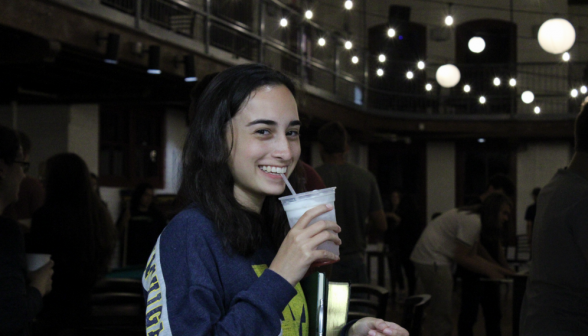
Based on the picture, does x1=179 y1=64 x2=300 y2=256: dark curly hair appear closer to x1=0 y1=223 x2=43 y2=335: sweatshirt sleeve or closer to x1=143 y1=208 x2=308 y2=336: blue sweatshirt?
x1=143 y1=208 x2=308 y2=336: blue sweatshirt

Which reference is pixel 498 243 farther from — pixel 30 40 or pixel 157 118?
pixel 157 118

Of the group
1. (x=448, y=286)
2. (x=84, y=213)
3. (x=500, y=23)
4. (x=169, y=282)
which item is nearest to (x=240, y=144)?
(x=169, y=282)

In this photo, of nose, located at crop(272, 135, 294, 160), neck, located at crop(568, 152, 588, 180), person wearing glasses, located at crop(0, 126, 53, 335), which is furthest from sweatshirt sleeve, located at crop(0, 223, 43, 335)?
neck, located at crop(568, 152, 588, 180)

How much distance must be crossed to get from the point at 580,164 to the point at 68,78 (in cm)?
557

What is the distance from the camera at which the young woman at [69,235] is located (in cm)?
303

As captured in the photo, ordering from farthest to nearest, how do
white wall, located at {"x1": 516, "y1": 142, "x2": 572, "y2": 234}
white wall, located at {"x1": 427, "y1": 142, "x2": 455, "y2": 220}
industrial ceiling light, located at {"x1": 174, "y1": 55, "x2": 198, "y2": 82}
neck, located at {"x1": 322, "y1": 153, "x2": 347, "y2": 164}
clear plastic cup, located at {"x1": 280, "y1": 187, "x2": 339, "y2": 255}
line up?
white wall, located at {"x1": 427, "y1": 142, "x2": 455, "y2": 220} < white wall, located at {"x1": 516, "y1": 142, "x2": 572, "y2": 234} < industrial ceiling light, located at {"x1": 174, "y1": 55, "x2": 198, "y2": 82} < neck, located at {"x1": 322, "y1": 153, "x2": 347, "y2": 164} < clear plastic cup, located at {"x1": 280, "y1": 187, "x2": 339, "y2": 255}

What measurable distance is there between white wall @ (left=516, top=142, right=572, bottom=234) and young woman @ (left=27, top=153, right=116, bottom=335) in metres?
13.3

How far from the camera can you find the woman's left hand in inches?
55.5

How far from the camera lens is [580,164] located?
2.24 meters

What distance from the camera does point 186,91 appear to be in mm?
7348

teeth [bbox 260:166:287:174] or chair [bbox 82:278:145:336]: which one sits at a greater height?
teeth [bbox 260:166:287:174]

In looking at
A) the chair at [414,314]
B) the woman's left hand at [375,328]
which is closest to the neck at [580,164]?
the chair at [414,314]

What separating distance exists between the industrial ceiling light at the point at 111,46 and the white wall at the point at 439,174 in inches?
444

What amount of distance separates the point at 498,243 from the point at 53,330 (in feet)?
11.5
